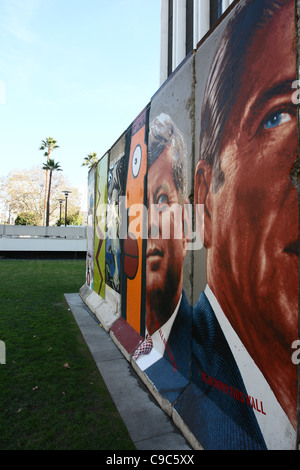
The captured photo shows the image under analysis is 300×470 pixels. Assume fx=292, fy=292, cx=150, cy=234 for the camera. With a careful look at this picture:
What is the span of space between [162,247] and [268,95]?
8.18ft

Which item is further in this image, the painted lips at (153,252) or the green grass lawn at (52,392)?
the painted lips at (153,252)

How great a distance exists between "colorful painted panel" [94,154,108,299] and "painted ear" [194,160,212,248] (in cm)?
524

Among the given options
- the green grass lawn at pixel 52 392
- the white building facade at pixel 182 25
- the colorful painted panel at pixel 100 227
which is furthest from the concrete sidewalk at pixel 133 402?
the white building facade at pixel 182 25

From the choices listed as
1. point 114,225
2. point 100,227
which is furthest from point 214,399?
point 100,227

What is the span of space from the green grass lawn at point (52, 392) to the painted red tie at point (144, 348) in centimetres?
68

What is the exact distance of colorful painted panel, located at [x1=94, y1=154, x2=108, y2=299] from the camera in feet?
27.3

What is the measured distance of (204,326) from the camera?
125 inches

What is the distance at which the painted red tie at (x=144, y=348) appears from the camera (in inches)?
180

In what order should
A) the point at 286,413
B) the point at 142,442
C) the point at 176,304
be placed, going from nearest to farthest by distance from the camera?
1. the point at 286,413
2. the point at 142,442
3. the point at 176,304

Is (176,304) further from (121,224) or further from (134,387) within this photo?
(121,224)

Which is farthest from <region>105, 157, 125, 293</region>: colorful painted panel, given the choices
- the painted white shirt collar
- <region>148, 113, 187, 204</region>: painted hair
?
the painted white shirt collar

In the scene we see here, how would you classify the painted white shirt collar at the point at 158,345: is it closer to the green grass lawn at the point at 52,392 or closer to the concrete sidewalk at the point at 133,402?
the concrete sidewalk at the point at 133,402

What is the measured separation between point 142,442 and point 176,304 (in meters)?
1.56
